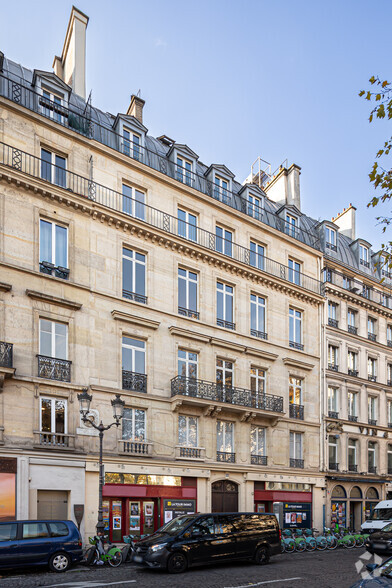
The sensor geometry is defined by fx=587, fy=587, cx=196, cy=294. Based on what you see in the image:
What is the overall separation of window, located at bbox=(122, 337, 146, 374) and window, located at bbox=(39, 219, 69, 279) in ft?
12.1

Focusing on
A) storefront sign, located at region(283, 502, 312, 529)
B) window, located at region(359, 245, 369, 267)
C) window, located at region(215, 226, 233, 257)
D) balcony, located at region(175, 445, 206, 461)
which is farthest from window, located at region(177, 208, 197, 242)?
window, located at region(359, 245, 369, 267)

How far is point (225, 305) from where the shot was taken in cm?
2767

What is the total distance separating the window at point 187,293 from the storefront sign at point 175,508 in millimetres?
7770

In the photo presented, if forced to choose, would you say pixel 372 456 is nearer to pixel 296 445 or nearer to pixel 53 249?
pixel 296 445

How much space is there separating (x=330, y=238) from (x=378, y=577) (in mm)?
28600

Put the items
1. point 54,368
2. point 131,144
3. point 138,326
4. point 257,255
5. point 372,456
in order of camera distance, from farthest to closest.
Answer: point 372,456 < point 257,255 < point 131,144 < point 138,326 < point 54,368

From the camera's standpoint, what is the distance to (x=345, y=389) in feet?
110

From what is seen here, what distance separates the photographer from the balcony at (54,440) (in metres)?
20.0

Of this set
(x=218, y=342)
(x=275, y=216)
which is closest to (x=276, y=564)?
(x=218, y=342)

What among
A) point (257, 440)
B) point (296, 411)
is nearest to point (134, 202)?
point (257, 440)

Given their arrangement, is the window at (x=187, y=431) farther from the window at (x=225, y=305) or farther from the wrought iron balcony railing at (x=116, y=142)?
the wrought iron balcony railing at (x=116, y=142)

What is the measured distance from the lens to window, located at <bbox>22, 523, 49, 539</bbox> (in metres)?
15.0

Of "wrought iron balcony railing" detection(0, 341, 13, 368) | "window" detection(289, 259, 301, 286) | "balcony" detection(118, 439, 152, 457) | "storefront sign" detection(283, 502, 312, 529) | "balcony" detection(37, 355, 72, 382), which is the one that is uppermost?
"window" detection(289, 259, 301, 286)

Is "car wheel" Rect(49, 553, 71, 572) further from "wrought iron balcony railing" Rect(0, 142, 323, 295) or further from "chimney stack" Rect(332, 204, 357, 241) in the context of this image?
"chimney stack" Rect(332, 204, 357, 241)
